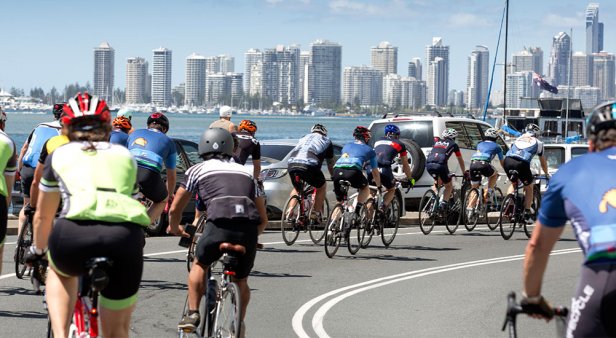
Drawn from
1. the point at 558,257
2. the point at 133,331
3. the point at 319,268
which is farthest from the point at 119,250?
the point at 558,257

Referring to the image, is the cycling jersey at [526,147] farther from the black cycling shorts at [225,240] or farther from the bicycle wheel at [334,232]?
the black cycling shorts at [225,240]

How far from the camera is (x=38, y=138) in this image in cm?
1156

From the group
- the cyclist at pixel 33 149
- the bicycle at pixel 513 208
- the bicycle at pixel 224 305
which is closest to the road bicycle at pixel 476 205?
the bicycle at pixel 513 208

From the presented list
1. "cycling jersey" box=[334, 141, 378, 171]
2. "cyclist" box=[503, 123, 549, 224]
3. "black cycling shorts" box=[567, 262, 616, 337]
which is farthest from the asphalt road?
"black cycling shorts" box=[567, 262, 616, 337]

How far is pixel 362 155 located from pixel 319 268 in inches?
88.1

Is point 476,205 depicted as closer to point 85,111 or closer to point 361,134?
point 361,134

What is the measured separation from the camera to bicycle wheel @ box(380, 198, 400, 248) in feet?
55.6

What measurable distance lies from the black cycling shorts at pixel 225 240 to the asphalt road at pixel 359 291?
1963 mm

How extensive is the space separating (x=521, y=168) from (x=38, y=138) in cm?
941

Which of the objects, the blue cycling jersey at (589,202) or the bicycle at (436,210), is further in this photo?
the bicycle at (436,210)

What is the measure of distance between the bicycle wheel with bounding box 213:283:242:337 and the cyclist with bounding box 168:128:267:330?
111 mm

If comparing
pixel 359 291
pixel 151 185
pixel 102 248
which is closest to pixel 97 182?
pixel 102 248

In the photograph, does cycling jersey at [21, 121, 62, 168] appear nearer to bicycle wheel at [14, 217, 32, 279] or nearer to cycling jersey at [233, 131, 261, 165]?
bicycle wheel at [14, 217, 32, 279]

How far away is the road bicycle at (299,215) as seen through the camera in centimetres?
1625
